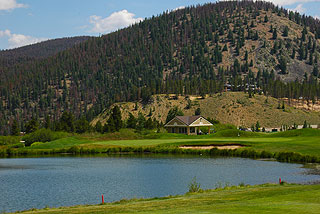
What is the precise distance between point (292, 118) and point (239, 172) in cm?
14653

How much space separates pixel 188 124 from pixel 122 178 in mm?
88493

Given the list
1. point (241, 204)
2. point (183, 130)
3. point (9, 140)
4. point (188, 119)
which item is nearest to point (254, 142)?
point (188, 119)

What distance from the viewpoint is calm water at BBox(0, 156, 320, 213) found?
41.4 m

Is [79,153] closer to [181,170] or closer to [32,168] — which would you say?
[32,168]

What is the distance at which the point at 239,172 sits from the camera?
2194 inches

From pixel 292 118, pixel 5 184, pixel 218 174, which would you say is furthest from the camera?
pixel 292 118

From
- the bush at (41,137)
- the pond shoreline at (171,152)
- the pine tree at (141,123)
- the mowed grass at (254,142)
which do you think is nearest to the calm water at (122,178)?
the pond shoreline at (171,152)

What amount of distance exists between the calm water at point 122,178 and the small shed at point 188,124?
2655 inches

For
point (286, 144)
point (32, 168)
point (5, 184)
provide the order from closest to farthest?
point (5, 184) < point (32, 168) < point (286, 144)

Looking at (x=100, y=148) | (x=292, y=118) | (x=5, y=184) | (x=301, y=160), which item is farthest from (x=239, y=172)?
(x=292, y=118)

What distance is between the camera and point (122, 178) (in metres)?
54.2

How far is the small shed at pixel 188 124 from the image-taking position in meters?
143

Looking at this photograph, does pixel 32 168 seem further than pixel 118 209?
Yes

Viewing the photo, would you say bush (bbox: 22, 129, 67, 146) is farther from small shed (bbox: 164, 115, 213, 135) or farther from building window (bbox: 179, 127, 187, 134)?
building window (bbox: 179, 127, 187, 134)
